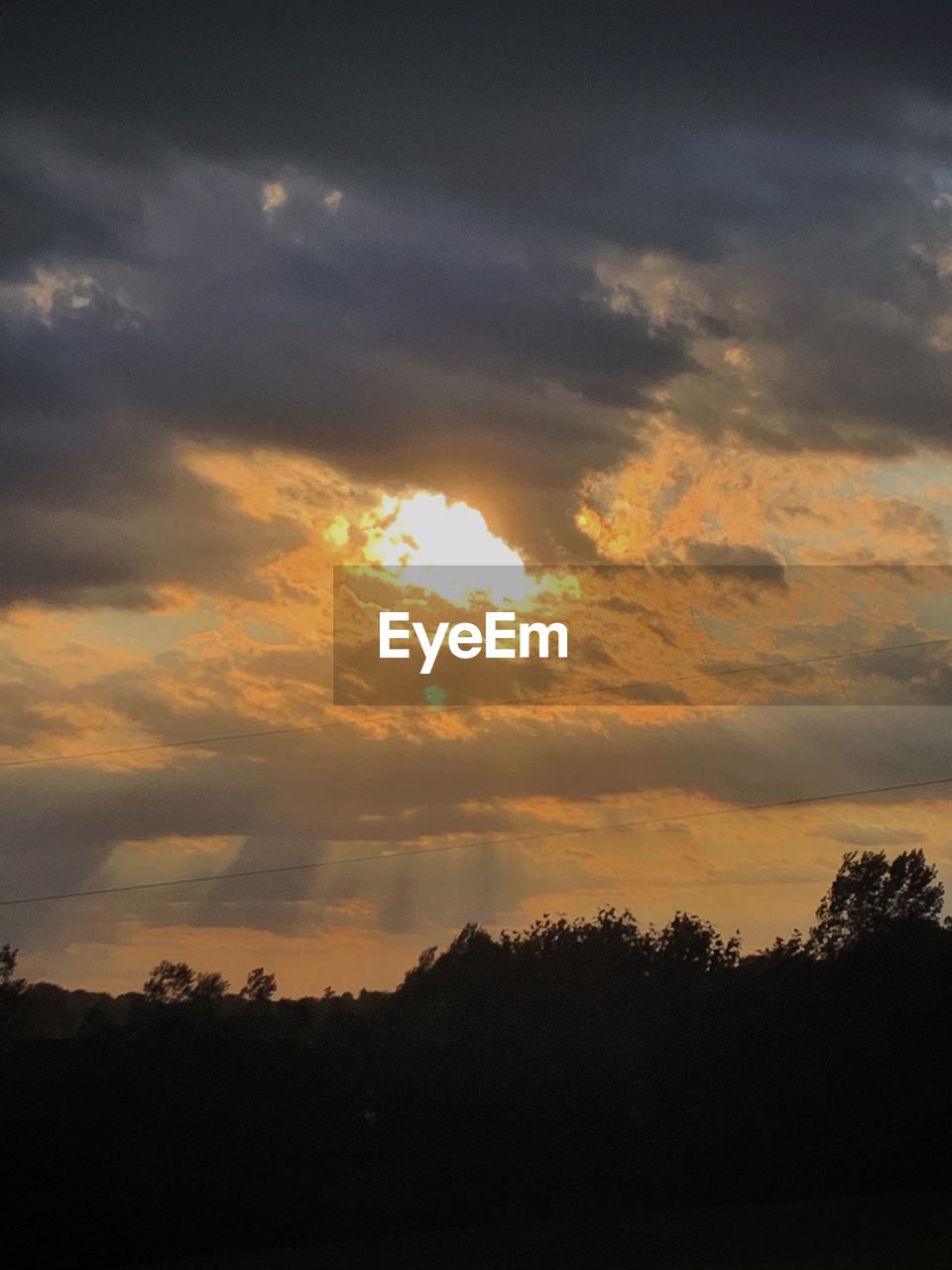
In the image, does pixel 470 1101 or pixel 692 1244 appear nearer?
pixel 692 1244

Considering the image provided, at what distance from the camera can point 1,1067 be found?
195 ft

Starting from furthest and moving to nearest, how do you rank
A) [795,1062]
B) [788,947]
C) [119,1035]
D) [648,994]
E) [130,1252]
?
1. [788,947]
2. [648,994]
3. [795,1062]
4. [119,1035]
5. [130,1252]

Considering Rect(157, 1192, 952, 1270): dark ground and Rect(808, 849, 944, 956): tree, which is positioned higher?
Rect(808, 849, 944, 956): tree

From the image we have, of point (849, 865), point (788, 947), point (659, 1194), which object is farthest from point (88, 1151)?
point (849, 865)

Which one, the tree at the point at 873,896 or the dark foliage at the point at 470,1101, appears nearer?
the dark foliage at the point at 470,1101

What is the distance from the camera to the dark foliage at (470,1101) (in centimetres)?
5916

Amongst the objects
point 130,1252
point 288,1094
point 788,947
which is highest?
point 788,947

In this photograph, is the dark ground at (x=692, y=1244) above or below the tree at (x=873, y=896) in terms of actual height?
below

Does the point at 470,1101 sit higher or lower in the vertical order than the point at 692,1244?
higher

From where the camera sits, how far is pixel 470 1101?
Answer: 68.8 metres

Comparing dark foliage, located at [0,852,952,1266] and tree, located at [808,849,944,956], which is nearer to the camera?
dark foliage, located at [0,852,952,1266]

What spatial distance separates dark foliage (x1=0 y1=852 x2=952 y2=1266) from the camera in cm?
5916

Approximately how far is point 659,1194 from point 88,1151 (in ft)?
81.3

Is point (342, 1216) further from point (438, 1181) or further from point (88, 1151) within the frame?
point (88, 1151)
